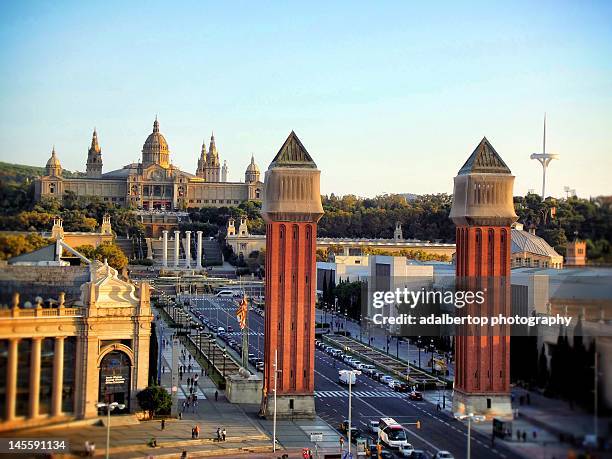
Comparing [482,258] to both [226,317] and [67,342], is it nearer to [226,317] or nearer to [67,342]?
[67,342]

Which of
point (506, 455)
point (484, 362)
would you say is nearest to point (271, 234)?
point (484, 362)

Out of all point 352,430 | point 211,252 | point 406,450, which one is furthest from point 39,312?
point 211,252

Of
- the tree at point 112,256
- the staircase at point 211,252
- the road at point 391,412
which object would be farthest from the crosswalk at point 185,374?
the staircase at point 211,252

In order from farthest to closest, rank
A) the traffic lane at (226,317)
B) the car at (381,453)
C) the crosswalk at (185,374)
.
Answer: the traffic lane at (226,317)
the crosswalk at (185,374)
the car at (381,453)

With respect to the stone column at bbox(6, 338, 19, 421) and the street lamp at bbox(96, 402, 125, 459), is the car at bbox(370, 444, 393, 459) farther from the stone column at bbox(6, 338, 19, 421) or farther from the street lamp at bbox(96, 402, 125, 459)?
the stone column at bbox(6, 338, 19, 421)

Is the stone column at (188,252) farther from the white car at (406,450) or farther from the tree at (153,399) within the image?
the white car at (406,450)

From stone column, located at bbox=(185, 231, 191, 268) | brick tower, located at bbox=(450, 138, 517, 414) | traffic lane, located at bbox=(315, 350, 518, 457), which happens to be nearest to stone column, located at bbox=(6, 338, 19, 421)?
traffic lane, located at bbox=(315, 350, 518, 457)
